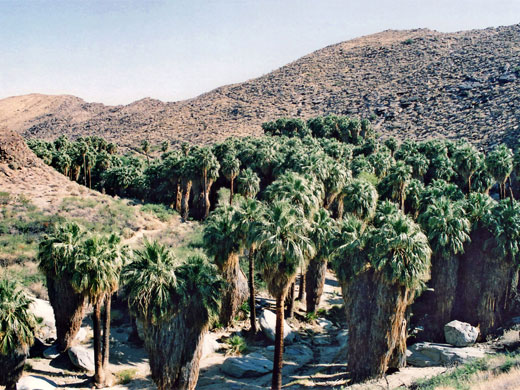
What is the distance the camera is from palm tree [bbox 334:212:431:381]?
23328 mm

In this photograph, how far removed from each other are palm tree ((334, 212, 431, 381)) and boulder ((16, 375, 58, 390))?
56.2 ft

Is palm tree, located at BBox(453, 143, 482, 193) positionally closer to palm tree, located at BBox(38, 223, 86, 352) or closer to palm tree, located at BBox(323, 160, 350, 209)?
palm tree, located at BBox(323, 160, 350, 209)

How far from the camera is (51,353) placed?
84.8ft

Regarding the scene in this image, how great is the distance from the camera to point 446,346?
2806 centimetres

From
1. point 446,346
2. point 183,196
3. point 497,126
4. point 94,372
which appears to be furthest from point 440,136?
point 94,372

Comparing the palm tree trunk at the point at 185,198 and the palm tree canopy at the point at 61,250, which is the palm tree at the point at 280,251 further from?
Answer: the palm tree trunk at the point at 185,198

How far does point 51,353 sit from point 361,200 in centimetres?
2672

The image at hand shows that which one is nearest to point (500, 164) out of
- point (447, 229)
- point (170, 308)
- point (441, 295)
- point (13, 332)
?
point (447, 229)

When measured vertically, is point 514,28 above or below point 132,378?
above

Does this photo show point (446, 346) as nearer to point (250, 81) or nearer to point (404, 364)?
point (404, 364)

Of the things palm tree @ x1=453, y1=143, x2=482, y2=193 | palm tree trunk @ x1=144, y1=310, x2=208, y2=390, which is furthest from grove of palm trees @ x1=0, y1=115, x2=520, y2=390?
palm tree @ x1=453, y1=143, x2=482, y2=193

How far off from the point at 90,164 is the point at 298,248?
56148 millimetres

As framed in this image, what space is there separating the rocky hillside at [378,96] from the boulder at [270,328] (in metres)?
55.1

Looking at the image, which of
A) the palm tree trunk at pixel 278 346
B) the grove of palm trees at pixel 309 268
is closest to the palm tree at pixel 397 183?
the grove of palm trees at pixel 309 268
